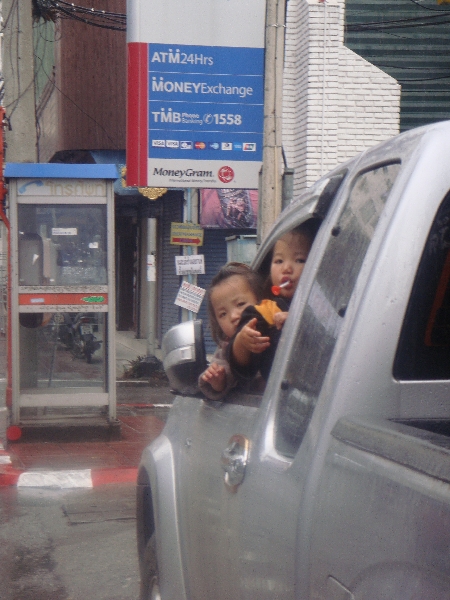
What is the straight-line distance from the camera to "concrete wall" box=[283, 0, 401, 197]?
40.6 ft

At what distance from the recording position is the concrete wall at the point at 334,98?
12.4m

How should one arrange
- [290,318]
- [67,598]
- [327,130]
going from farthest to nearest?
[327,130] → [67,598] → [290,318]

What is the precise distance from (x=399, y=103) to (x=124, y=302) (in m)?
13.1

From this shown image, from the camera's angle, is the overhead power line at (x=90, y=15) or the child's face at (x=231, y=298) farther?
the overhead power line at (x=90, y=15)

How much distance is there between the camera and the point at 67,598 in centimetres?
481

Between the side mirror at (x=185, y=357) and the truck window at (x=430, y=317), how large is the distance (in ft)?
3.63

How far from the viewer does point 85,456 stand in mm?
8492

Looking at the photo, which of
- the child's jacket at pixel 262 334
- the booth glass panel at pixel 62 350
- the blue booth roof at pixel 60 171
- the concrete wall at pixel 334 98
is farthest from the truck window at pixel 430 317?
the concrete wall at pixel 334 98

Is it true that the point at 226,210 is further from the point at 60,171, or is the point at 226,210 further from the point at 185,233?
the point at 60,171

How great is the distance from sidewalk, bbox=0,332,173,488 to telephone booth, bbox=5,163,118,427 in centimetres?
26

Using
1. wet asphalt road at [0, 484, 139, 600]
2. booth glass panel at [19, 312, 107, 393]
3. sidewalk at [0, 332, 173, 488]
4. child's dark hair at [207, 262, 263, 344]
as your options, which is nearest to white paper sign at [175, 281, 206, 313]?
sidewalk at [0, 332, 173, 488]

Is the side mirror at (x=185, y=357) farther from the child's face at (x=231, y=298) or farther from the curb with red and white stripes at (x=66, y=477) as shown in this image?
the curb with red and white stripes at (x=66, y=477)

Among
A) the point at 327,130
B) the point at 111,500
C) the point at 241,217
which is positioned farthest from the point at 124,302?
the point at 111,500

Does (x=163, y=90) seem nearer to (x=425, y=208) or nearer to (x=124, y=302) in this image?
(x=425, y=208)
